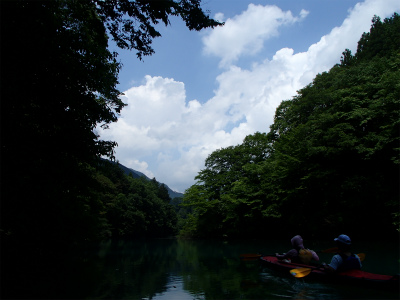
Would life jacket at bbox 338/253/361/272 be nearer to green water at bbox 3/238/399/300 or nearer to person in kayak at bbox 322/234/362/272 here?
person in kayak at bbox 322/234/362/272

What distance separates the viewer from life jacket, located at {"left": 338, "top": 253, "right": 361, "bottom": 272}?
6.73 m

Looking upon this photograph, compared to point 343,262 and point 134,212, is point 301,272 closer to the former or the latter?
point 343,262

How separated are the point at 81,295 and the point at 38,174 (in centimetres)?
316

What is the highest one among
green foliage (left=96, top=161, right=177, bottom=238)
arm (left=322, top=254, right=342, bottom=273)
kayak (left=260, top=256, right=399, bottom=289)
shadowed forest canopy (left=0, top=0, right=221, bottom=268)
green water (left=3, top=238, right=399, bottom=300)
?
green foliage (left=96, top=161, right=177, bottom=238)

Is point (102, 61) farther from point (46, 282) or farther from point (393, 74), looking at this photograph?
point (393, 74)

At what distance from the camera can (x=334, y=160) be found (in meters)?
18.8

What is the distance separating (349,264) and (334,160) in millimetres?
13412

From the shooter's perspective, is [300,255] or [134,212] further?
[134,212]

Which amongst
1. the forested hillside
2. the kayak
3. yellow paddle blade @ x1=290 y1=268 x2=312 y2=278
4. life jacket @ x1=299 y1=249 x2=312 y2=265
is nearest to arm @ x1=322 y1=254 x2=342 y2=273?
the kayak

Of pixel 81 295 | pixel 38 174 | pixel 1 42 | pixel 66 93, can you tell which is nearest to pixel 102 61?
pixel 66 93

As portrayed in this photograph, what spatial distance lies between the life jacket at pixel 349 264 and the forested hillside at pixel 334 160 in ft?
29.7

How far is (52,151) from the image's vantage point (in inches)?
301

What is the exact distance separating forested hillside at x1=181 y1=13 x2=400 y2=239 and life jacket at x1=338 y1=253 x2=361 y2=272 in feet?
29.7

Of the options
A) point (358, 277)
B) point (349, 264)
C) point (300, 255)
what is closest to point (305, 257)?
point (300, 255)
